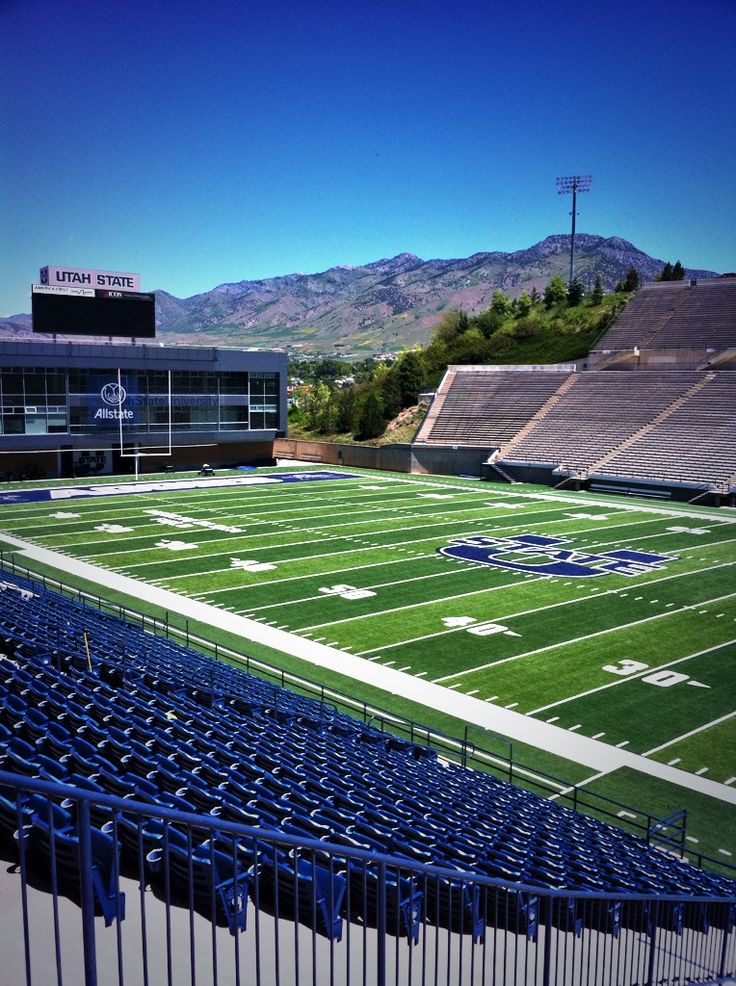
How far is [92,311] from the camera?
4528cm

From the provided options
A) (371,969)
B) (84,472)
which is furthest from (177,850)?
(84,472)

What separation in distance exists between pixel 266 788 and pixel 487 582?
16229 millimetres

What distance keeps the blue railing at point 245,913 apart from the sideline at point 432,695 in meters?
5.86

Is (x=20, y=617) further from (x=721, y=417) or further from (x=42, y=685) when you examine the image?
(x=721, y=417)

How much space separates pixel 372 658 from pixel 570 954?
11049 mm

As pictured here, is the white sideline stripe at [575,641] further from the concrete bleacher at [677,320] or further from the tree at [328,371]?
the tree at [328,371]

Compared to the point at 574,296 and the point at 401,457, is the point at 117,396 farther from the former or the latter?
the point at 574,296

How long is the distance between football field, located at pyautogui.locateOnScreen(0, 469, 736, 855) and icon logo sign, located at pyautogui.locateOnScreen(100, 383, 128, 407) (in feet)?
24.0

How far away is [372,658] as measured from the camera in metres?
17.3

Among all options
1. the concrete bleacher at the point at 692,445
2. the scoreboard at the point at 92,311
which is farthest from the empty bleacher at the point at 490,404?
the scoreboard at the point at 92,311

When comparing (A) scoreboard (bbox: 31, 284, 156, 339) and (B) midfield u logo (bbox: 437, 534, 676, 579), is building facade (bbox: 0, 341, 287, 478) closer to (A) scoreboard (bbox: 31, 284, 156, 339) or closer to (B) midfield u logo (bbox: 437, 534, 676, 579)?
(A) scoreboard (bbox: 31, 284, 156, 339)

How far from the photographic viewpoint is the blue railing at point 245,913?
373cm

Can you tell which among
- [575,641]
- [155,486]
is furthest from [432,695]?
[155,486]

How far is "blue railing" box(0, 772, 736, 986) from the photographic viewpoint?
373 cm
